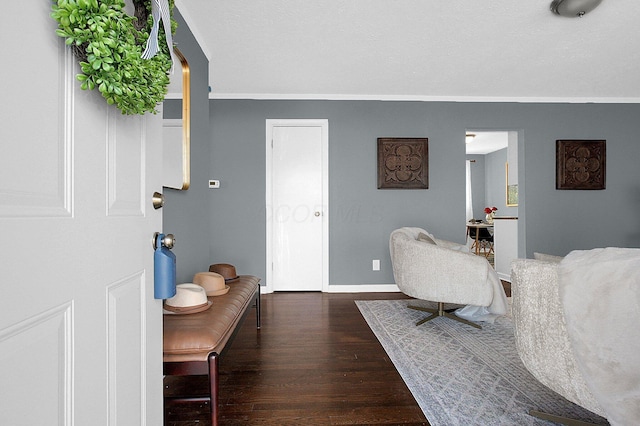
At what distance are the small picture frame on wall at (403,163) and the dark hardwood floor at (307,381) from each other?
6.12 feet

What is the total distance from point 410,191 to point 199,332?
11.0ft

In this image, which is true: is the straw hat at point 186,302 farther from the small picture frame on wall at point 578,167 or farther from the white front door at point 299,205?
the small picture frame on wall at point 578,167

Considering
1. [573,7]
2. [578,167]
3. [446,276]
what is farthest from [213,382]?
[578,167]

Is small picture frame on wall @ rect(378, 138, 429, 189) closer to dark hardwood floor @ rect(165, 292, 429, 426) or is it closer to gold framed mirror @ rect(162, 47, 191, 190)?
dark hardwood floor @ rect(165, 292, 429, 426)

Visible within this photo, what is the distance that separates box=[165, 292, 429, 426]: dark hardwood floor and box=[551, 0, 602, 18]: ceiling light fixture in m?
2.65

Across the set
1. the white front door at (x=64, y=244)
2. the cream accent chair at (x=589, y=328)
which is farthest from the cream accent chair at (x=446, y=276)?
the white front door at (x=64, y=244)

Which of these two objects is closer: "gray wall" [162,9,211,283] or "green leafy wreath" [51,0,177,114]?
"green leafy wreath" [51,0,177,114]

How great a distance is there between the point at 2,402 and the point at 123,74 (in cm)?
60

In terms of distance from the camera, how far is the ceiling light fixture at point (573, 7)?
2.22m

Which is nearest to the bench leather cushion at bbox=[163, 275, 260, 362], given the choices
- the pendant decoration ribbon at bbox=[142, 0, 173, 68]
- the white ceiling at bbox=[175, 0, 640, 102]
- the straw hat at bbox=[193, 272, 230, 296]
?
the straw hat at bbox=[193, 272, 230, 296]

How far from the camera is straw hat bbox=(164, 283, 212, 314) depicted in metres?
1.56

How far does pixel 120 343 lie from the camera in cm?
84

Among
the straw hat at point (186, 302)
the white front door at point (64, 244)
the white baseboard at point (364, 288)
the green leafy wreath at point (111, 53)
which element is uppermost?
the green leafy wreath at point (111, 53)

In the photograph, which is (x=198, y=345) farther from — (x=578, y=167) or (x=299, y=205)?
(x=578, y=167)
